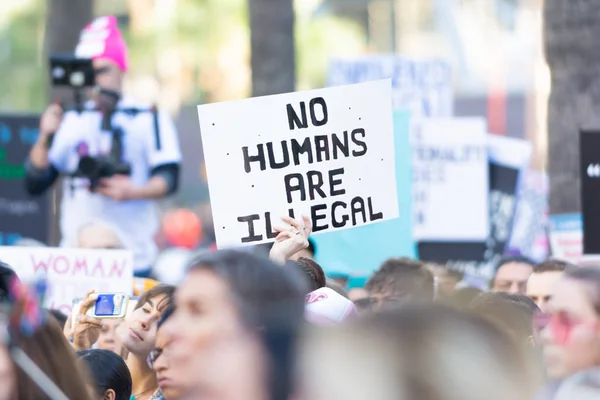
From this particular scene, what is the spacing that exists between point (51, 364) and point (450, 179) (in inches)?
381

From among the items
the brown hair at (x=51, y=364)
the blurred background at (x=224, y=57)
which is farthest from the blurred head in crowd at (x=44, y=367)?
the blurred background at (x=224, y=57)

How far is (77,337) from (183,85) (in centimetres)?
3709

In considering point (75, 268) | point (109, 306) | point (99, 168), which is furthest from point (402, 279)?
point (109, 306)

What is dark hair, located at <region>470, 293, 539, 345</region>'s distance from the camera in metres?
4.99

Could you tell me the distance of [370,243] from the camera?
456 inches

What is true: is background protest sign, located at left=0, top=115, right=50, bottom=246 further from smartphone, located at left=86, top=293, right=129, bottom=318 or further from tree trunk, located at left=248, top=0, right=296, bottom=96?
smartphone, located at left=86, top=293, right=129, bottom=318

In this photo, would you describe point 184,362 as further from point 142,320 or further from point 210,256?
point 142,320

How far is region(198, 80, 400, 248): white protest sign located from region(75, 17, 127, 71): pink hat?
2899 millimetres

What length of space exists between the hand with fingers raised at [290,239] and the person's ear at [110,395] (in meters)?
0.83

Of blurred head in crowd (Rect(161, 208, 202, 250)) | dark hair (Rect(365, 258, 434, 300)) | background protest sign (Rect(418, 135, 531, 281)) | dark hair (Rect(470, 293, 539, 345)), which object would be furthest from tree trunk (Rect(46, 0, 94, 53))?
blurred head in crowd (Rect(161, 208, 202, 250))

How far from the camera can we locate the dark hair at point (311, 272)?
5.82 m

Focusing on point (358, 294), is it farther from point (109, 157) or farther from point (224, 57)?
point (224, 57)

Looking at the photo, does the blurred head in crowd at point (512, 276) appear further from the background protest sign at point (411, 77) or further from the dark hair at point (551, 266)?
the background protest sign at point (411, 77)

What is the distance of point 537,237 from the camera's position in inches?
562
